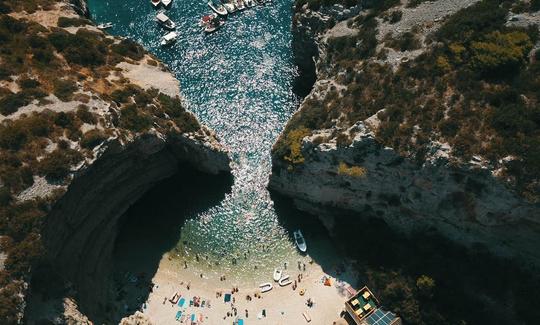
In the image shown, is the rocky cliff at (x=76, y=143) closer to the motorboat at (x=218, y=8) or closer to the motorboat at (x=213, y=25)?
the motorboat at (x=213, y=25)

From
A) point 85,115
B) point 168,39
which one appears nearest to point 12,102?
point 85,115

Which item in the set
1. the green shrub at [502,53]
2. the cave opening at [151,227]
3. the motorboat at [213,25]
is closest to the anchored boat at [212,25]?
the motorboat at [213,25]

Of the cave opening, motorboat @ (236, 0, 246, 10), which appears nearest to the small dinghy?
the cave opening

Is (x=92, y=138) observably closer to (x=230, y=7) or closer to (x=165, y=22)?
(x=165, y=22)

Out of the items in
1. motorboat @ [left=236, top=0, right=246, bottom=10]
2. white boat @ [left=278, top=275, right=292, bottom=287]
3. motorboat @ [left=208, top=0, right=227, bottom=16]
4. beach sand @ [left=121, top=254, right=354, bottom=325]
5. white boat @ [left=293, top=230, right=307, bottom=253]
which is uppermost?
motorboat @ [left=236, top=0, right=246, bottom=10]

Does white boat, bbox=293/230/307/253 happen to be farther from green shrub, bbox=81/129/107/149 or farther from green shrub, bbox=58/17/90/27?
green shrub, bbox=58/17/90/27

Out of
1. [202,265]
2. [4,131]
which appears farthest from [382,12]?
[4,131]
